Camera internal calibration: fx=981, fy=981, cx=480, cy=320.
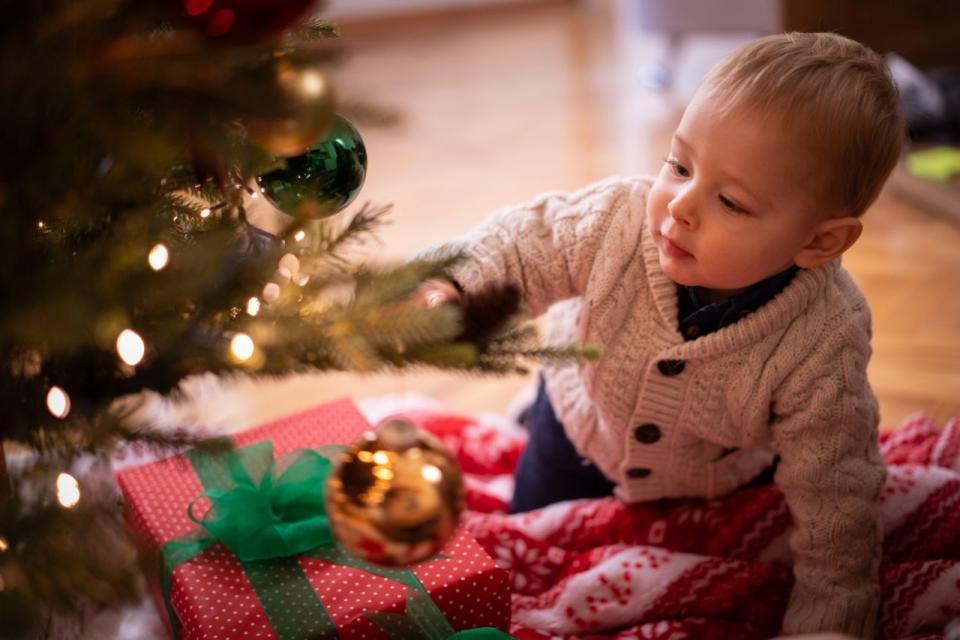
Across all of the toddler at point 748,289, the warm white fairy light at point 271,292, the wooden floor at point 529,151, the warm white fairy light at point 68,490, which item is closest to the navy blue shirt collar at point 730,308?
the toddler at point 748,289

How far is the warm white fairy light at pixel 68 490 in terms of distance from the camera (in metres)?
0.61

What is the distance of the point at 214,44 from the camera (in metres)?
0.54

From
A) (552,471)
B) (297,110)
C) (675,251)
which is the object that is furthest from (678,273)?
(297,110)

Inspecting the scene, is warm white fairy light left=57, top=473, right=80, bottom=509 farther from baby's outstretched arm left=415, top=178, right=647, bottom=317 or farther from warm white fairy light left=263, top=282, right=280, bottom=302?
baby's outstretched arm left=415, top=178, right=647, bottom=317

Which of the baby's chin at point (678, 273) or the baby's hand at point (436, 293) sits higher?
the baby's hand at point (436, 293)

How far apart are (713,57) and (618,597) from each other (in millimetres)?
2275

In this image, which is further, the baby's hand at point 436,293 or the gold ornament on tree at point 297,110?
the baby's hand at point 436,293

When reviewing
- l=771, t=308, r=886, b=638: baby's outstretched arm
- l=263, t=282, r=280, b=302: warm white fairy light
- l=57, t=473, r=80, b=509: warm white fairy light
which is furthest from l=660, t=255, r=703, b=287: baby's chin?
l=57, t=473, r=80, b=509: warm white fairy light

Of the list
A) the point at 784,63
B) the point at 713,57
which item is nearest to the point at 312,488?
the point at 784,63

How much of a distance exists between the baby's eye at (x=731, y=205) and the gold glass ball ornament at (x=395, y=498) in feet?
1.29

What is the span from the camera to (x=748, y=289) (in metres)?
0.95

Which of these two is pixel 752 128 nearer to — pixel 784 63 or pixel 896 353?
pixel 784 63

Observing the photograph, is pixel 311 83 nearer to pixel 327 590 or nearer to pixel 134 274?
pixel 134 274

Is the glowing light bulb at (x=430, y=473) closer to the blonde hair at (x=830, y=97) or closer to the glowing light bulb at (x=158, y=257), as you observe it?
the glowing light bulb at (x=158, y=257)
